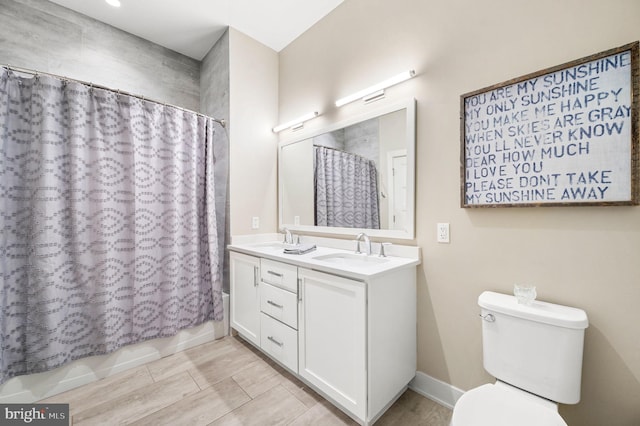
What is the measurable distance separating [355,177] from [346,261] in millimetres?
640

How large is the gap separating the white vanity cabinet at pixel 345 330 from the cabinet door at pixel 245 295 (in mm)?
138

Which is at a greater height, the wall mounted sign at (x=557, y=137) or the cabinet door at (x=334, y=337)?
the wall mounted sign at (x=557, y=137)

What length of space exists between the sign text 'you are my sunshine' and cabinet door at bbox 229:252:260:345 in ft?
5.13

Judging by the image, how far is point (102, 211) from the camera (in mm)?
1762

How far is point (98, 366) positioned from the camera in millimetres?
1771

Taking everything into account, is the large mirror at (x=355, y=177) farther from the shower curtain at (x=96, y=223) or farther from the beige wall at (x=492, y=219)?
the shower curtain at (x=96, y=223)

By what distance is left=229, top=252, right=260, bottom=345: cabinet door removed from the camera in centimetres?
199

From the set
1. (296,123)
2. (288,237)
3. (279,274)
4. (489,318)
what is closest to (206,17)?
(296,123)

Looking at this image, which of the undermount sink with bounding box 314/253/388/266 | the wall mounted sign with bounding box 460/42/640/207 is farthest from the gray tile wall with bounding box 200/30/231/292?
the wall mounted sign with bounding box 460/42/640/207

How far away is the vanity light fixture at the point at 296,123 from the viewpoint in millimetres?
2290

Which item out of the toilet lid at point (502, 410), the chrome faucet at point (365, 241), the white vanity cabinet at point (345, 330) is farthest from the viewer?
the chrome faucet at point (365, 241)

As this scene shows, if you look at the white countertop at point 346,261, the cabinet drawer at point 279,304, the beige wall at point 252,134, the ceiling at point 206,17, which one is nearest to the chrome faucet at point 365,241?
the white countertop at point 346,261

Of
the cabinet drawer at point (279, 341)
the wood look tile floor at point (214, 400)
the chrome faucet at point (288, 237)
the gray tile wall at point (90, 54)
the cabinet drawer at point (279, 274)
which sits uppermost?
the gray tile wall at point (90, 54)

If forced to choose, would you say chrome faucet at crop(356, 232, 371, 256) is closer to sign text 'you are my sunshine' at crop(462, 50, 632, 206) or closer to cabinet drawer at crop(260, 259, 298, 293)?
cabinet drawer at crop(260, 259, 298, 293)
